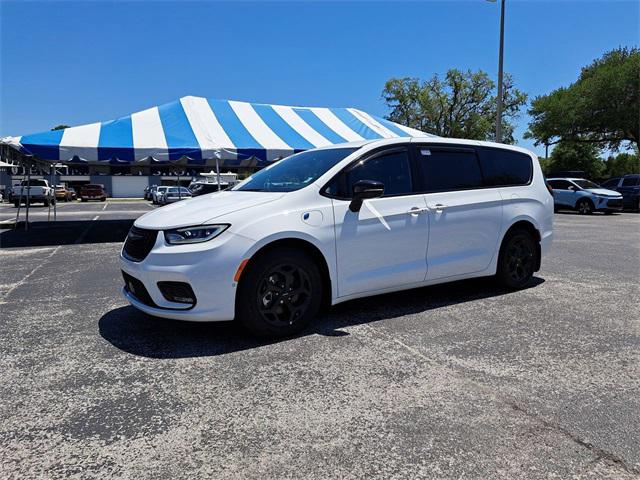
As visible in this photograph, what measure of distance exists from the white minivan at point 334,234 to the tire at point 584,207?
17.0 m

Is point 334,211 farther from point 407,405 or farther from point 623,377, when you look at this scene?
point 623,377

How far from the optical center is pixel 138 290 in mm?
3988

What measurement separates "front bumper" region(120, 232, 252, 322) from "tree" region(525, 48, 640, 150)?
31.2 m

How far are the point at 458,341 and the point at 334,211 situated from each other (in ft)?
5.00

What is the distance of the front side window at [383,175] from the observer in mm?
4301

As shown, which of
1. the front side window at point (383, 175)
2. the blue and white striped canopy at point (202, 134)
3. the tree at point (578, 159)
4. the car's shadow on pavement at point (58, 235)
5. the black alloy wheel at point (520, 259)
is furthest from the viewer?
the tree at point (578, 159)

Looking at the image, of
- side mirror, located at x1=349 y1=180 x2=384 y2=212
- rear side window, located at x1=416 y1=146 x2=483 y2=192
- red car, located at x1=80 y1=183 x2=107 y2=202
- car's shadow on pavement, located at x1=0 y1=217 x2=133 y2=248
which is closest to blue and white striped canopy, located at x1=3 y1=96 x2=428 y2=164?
car's shadow on pavement, located at x1=0 y1=217 x2=133 y2=248

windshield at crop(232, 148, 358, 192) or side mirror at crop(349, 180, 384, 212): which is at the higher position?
windshield at crop(232, 148, 358, 192)

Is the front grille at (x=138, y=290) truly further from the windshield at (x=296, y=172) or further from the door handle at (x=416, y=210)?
the door handle at (x=416, y=210)

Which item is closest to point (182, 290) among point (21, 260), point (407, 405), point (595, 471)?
point (407, 405)

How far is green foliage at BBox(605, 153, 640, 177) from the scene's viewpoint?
185 feet

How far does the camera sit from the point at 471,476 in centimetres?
218

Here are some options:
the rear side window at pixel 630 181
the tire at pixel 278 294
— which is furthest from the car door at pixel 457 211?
the rear side window at pixel 630 181

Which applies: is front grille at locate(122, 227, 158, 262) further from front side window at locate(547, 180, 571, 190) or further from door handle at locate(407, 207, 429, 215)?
front side window at locate(547, 180, 571, 190)
